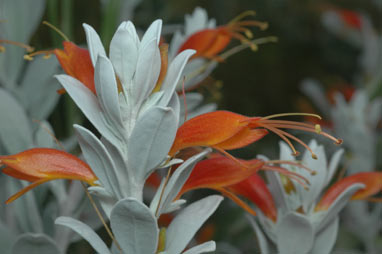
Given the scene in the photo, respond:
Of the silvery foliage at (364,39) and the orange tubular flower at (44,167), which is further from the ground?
the orange tubular flower at (44,167)

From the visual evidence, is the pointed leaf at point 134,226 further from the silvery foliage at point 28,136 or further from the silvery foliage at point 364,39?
the silvery foliage at point 364,39

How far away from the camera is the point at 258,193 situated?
468 mm

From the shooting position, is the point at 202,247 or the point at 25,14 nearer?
the point at 202,247

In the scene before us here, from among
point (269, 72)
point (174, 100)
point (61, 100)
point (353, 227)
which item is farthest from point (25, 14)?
point (269, 72)

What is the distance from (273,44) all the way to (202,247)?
1144mm

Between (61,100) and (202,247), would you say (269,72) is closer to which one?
(61,100)

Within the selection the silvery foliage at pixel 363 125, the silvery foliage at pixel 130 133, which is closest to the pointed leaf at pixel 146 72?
the silvery foliage at pixel 130 133

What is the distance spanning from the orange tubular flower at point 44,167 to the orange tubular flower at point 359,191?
226 millimetres

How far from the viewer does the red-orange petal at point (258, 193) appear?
1.52 feet

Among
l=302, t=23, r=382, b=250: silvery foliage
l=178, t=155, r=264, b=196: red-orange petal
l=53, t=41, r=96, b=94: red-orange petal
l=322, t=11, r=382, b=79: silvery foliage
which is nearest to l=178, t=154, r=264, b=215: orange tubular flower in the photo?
l=178, t=155, r=264, b=196: red-orange petal

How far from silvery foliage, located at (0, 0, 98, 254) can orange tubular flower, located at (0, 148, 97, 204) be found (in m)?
0.08

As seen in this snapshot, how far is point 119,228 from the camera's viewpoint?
34cm

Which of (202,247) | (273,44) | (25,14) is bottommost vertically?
(273,44)

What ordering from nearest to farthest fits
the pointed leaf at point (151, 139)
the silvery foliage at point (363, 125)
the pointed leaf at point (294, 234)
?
the pointed leaf at point (151, 139) → the pointed leaf at point (294, 234) → the silvery foliage at point (363, 125)
